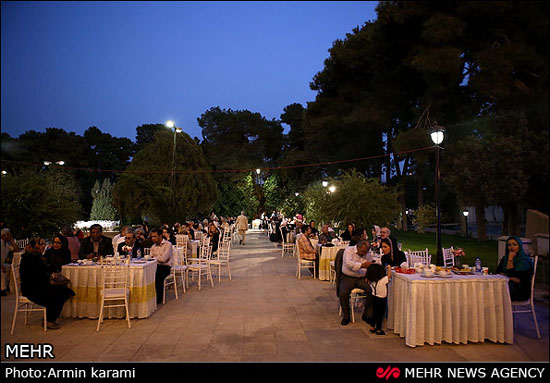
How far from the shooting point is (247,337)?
4777 mm

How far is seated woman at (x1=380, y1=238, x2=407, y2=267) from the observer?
5.48m

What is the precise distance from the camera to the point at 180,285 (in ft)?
27.7

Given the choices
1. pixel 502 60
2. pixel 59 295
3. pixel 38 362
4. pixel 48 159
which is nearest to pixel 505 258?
pixel 502 60

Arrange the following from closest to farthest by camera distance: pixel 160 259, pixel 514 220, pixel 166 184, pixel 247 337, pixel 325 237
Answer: pixel 247 337
pixel 160 259
pixel 325 237
pixel 514 220
pixel 166 184

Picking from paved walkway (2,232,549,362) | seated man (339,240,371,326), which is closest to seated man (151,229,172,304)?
paved walkway (2,232,549,362)

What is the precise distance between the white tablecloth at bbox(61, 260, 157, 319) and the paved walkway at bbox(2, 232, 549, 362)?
0.14 meters

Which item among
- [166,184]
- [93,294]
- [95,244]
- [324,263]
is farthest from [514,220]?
[166,184]

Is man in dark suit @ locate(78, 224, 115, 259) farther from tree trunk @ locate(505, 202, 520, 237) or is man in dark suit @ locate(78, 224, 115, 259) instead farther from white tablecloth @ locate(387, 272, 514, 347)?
tree trunk @ locate(505, 202, 520, 237)

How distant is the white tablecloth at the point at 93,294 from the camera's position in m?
5.70

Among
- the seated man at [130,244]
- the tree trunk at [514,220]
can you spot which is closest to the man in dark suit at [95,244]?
the seated man at [130,244]

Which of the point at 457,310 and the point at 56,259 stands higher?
the point at 56,259

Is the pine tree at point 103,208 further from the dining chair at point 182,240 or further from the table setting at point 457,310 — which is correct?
the table setting at point 457,310

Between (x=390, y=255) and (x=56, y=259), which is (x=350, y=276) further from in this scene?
(x=56, y=259)

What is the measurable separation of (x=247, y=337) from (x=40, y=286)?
285 centimetres
